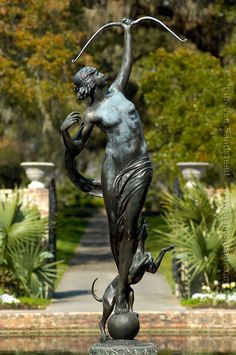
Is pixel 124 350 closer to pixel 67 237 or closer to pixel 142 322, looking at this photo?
pixel 142 322

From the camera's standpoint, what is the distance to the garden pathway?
17.2 m

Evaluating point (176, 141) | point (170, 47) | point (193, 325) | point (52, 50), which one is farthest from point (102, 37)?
point (193, 325)

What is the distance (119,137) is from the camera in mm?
9711

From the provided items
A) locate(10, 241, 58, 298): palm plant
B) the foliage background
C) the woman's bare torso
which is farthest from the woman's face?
the foliage background

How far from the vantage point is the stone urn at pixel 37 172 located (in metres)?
19.1

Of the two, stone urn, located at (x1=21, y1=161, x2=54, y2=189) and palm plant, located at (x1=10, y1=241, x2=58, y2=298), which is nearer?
palm plant, located at (x1=10, y1=241, x2=58, y2=298)

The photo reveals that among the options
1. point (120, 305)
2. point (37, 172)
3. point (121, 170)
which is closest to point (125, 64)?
point (121, 170)

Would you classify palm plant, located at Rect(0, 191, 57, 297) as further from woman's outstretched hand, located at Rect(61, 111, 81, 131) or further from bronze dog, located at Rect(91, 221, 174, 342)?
woman's outstretched hand, located at Rect(61, 111, 81, 131)

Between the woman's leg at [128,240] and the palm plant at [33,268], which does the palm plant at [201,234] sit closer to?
the palm plant at [33,268]

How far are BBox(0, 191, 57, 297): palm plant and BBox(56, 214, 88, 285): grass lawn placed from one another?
12.8 feet

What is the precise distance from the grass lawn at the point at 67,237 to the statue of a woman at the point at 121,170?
12.3 meters

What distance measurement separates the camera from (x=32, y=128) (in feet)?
147

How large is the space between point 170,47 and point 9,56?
432 inches

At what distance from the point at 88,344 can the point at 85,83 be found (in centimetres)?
444
